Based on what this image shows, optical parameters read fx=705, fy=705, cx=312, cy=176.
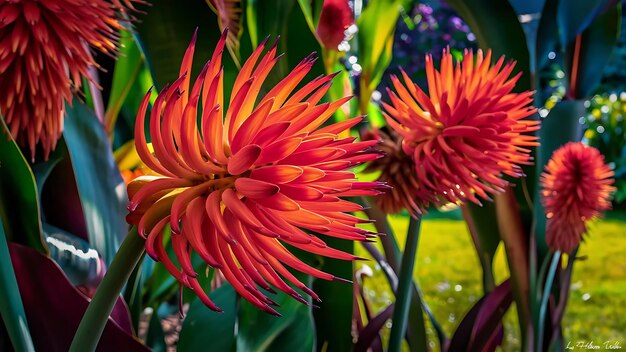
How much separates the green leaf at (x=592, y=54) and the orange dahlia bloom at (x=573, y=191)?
0.44 ft

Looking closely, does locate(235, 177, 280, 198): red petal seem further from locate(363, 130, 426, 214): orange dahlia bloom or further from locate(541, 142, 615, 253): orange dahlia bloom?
locate(541, 142, 615, 253): orange dahlia bloom

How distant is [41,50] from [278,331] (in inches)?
8.0

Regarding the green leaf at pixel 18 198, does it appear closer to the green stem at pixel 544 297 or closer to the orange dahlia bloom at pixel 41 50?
the orange dahlia bloom at pixel 41 50

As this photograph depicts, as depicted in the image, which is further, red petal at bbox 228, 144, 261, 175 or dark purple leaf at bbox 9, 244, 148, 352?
dark purple leaf at bbox 9, 244, 148, 352

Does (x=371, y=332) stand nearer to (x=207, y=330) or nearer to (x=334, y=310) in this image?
(x=334, y=310)

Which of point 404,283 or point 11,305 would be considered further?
point 404,283

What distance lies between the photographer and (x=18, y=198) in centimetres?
35

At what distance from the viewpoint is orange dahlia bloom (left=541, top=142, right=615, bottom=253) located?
1.92ft

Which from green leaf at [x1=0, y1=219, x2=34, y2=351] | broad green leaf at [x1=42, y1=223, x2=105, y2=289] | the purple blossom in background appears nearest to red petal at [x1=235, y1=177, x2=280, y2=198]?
green leaf at [x1=0, y1=219, x2=34, y2=351]

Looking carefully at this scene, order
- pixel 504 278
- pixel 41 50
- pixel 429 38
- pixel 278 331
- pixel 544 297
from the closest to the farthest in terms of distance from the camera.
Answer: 1. pixel 41 50
2. pixel 278 331
3. pixel 544 297
4. pixel 504 278
5. pixel 429 38

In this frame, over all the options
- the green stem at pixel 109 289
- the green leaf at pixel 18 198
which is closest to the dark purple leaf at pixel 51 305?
the green leaf at pixel 18 198

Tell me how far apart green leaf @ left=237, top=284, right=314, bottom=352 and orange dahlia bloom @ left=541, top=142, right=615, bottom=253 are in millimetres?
285

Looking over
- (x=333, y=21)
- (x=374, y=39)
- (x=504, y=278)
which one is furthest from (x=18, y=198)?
(x=504, y=278)

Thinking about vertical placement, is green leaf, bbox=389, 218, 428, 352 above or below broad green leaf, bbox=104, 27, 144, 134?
below
